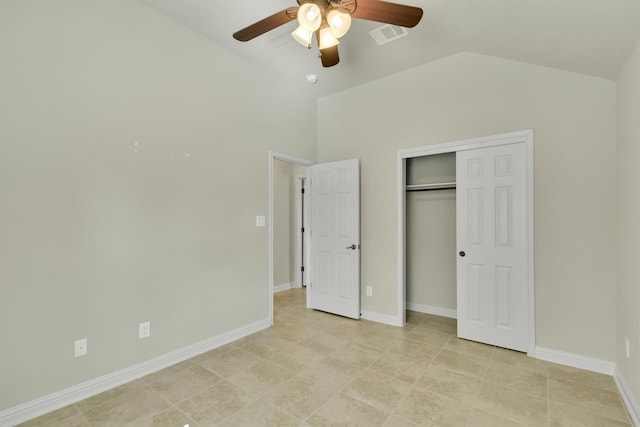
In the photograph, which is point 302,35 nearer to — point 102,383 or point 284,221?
point 102,383

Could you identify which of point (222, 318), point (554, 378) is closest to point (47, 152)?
point (222, 318)

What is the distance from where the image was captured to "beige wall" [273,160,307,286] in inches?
215

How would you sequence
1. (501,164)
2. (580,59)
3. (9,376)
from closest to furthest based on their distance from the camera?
(9,376) → (580,59) → (501,164)

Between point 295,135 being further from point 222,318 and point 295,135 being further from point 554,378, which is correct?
point 554,378

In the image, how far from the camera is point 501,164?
10.1 feet

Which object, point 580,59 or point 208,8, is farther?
point 208,8

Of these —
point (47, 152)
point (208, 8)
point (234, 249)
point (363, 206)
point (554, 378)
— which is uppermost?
point (208, 8)

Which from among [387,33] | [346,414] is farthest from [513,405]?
[387,33]

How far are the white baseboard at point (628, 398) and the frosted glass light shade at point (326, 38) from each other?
122 inches

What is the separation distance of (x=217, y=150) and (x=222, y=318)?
1.80 meters

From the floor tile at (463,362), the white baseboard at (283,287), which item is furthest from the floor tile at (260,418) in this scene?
the white baseboard at (283,287)

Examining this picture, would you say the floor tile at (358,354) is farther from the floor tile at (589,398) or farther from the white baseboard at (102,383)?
the floor tile at (589,398)

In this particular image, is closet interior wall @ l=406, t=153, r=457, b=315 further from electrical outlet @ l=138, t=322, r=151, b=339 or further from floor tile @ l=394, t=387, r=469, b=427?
electrical outlet @ l=138, t=322, r=151, b=339

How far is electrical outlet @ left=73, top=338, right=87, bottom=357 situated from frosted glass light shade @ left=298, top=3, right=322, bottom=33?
2.71 metres
